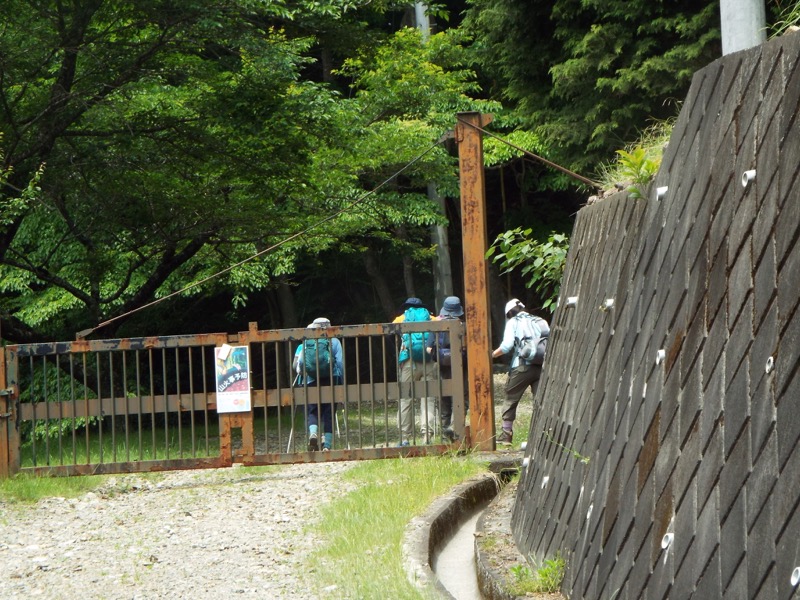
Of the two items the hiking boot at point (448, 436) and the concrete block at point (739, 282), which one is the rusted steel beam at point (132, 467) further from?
the concrete block at point (739, 282)

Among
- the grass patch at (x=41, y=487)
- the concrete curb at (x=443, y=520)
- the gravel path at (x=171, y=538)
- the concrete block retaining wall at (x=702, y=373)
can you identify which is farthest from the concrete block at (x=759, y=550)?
the grass patch at (x=41, y=487)

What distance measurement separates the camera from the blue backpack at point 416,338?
10345mm

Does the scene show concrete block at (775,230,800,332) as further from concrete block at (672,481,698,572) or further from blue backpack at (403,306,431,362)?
blue backpack at (403,306,431,362)

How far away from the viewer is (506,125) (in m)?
22.6

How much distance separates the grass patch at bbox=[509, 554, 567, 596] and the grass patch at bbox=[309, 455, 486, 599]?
0.58 metres

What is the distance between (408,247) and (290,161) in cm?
628

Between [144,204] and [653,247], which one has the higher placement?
[144,204]

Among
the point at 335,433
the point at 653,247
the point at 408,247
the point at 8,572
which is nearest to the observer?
the point at 653,247

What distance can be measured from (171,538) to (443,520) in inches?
76.9

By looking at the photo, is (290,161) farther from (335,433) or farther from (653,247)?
(653,247)

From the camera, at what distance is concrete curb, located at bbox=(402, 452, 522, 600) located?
552 centimetres

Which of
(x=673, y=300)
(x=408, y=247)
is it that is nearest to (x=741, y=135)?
(x=673, y=300)

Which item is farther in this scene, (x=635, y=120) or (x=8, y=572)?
(x=635, y=120)

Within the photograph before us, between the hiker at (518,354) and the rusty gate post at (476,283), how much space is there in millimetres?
1471
